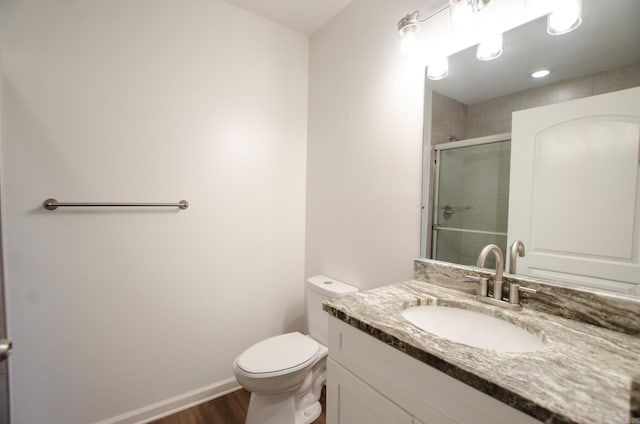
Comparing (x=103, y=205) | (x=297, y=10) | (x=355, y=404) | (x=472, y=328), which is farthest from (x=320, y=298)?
(x=297, y=10)

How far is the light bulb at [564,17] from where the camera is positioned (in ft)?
2.79

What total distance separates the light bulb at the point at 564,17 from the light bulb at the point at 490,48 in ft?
0.50

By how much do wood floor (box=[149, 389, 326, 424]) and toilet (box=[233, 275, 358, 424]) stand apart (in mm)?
124

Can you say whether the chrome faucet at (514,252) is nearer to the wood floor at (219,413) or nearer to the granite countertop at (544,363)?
the granite countertop at (544,363)

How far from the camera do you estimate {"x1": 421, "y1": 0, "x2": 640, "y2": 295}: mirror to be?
80cm

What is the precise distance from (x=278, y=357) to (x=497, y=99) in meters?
1.49

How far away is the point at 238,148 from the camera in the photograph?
1735 millimetres

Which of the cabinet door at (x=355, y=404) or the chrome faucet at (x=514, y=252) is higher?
the chrome faucet at (x=514, y=252)

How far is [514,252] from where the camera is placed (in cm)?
98

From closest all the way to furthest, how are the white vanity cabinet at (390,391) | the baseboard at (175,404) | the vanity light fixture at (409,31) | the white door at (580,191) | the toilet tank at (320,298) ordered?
1. the white vanity cabinet at (390,391)
2. the white door at (580,191)
3. the vanity light fixture at (409,31)
4. the baseboard at (175,404)
5. the toilet tank at (320,298)

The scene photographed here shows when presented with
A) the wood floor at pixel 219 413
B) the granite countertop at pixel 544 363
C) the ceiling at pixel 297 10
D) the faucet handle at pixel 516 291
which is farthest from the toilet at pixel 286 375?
the ceiling at pixel 297 10

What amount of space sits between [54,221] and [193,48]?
45.7 inches

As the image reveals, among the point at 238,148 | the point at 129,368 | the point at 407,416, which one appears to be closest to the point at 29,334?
the point at 129,368

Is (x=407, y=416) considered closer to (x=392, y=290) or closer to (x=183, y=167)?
(x=392, y=290)
